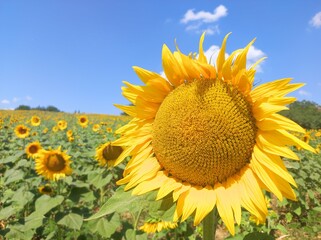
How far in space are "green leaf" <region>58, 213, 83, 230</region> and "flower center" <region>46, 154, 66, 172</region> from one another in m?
0.91

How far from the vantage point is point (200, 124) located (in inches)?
55.5

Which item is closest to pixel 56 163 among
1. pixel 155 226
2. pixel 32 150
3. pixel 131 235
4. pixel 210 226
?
pixel 32 150

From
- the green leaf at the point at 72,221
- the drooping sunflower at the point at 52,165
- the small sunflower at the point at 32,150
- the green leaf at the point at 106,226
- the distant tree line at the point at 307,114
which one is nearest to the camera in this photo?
the green leaf at the point at 106,226

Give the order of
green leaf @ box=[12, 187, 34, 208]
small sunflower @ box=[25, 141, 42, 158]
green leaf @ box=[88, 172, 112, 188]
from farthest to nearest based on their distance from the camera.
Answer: small sunflower @ box=[25, 141, 42, 158], green leaf @ box=[12, 187, 34, 208], green leaf @ box=[88, 172, 112, 188]

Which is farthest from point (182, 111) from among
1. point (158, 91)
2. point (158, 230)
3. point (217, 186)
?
point (158, 230)

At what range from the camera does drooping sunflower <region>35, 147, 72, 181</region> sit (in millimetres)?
4750

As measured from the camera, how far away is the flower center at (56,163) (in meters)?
4.77

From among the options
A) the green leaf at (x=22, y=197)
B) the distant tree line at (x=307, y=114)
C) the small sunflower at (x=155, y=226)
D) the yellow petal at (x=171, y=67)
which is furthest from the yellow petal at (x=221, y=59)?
the distant tree line at (x=307, y=114)

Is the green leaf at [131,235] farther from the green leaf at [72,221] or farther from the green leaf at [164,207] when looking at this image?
the green leaf at [164,207]

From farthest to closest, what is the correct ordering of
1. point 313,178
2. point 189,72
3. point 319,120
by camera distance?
point 319,120
point 313,178
point 189,72

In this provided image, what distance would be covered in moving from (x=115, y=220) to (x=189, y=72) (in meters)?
2.61

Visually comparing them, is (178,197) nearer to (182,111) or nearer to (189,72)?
(182,111)

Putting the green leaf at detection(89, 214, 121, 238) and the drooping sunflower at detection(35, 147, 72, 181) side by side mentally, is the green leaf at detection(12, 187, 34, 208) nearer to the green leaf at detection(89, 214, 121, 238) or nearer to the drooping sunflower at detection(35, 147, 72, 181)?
the drooping sunflower at detection(35, 147, 72, 181)

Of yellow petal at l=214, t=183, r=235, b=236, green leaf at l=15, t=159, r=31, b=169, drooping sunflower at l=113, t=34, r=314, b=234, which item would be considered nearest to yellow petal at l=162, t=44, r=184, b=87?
drooping sunflower at l=113, t=34, r=314, b=234
